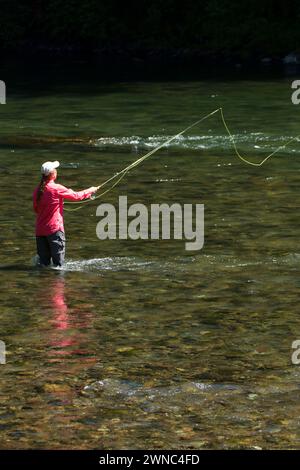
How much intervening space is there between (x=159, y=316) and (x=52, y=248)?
8.29 feet

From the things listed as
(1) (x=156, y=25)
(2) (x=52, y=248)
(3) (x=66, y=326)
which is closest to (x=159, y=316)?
(3) (x=66, y=326)

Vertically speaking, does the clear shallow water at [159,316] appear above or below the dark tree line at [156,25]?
below

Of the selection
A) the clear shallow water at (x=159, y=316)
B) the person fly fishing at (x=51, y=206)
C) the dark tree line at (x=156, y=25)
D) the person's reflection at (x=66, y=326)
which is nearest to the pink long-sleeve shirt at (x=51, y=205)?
the person fly fishing at (x=51, y=206)

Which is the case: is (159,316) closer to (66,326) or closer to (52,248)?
(66,326)

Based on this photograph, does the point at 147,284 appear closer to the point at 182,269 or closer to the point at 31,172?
the point at 182,269

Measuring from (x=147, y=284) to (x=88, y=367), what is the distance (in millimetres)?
3539

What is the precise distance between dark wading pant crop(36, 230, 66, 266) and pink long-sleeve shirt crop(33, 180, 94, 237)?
10cm

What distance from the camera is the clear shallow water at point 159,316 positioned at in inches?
417

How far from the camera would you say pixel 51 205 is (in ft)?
51.7

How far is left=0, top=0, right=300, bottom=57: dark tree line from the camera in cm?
5469

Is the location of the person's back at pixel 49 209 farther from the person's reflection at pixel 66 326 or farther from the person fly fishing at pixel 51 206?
the person's reflection at pixel 66 326

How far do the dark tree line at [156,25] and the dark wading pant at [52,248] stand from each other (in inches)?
1502

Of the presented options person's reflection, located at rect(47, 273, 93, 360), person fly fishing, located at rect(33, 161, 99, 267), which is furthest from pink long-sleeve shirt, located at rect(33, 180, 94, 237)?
person's reflection, located at rect(47, 273, 93, 360)

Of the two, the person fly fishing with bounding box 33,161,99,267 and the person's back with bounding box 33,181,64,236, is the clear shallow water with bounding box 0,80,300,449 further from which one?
the person's back with bounding box 33,181,64,236
